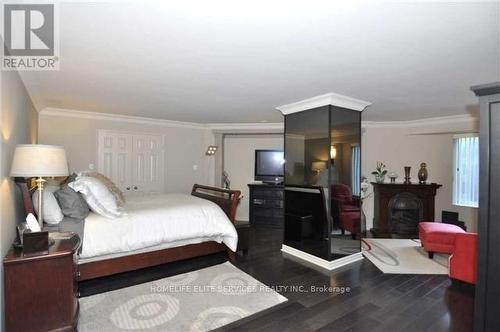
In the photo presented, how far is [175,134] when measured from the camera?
221 inches

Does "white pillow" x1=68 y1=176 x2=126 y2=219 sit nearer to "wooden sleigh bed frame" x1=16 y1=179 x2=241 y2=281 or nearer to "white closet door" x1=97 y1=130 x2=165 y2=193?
"wooden sleigh bed frame" x1=16 y1=179 x2=241 y2=281

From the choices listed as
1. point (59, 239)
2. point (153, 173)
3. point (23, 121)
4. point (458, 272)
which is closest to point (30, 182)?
point (23, 121)

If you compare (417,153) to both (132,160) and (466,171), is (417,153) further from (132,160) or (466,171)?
(132,160)

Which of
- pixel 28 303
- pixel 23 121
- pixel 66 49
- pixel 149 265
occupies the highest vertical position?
pixel 66 49

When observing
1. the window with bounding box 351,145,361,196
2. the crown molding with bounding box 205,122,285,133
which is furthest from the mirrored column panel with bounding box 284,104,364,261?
the crown molding with bounding box 205,122,285,133

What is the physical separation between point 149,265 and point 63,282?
1.28 metres

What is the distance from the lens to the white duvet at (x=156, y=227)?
2684mm

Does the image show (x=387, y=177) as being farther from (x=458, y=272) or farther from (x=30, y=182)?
(x=30, y=182)

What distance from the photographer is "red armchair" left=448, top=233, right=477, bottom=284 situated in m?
2.74

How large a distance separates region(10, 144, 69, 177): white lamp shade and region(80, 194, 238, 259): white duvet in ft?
2.93

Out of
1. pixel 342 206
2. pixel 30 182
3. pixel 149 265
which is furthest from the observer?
pixel 342 206

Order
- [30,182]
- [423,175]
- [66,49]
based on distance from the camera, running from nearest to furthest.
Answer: [66,49], [30,182], [423,175]

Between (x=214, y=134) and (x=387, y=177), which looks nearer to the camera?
(x=387, y=177)

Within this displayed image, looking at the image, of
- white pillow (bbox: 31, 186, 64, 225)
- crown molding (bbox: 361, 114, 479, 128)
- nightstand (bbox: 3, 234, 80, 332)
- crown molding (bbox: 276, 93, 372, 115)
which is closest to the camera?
nightstand (bbox: 3, 234, 80, 332)
